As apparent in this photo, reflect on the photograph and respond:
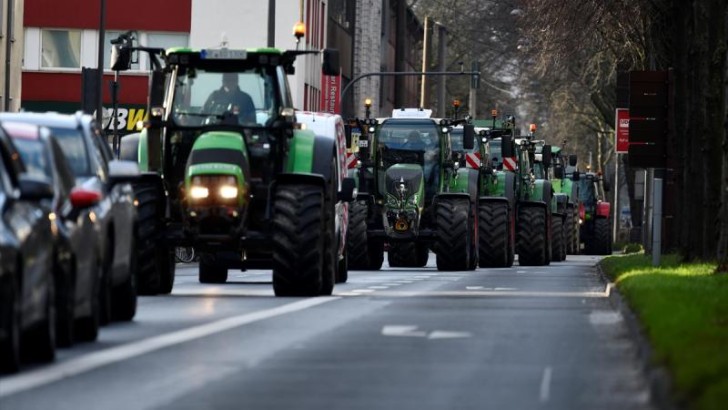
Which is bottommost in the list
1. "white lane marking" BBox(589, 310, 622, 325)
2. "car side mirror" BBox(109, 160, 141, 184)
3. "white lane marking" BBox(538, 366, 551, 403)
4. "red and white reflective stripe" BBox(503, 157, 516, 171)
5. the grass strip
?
"white lane marking" BBox(538, 366, 551, 403)

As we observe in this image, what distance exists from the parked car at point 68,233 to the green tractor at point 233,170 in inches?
318

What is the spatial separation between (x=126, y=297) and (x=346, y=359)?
14.4ft

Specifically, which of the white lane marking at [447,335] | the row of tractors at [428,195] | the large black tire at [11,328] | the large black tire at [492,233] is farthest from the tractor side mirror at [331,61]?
the large black tire at [492,233]

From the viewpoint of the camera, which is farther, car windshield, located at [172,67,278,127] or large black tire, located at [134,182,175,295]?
car windshield, located at [172,67,278,127]

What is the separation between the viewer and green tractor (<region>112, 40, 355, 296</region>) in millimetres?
25188

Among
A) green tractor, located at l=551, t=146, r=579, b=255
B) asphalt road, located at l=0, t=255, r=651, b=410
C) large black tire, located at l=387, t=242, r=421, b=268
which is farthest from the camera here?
green tractor, located at l=551, t=146, r=579, b=255

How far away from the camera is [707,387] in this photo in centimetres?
1114

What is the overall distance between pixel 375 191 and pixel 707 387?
1245 inches

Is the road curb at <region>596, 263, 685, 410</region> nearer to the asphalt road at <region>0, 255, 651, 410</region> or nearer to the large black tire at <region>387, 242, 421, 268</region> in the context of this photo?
the asphalt road at <region>0, 255, 651, 410</region>

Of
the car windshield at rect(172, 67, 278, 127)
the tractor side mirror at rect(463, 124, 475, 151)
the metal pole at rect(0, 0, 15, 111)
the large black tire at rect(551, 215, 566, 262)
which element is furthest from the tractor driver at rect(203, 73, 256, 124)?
the large black tire at rect(551, 215, 566, 262)

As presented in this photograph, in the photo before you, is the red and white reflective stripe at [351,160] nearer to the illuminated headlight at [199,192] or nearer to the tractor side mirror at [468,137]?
the tractor side mirror at [468,137]

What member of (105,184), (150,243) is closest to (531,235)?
(150,243)

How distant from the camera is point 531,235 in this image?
4994 centimetres

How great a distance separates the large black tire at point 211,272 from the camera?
32438mm
